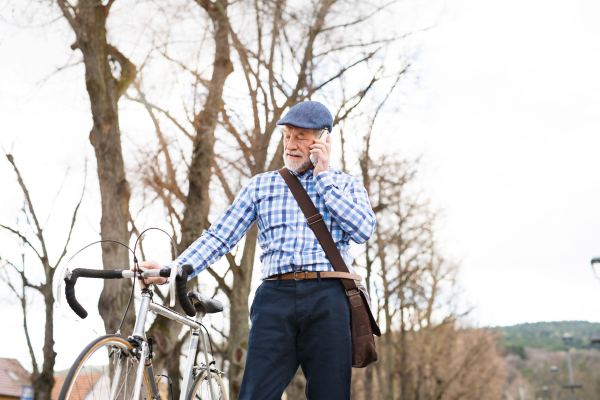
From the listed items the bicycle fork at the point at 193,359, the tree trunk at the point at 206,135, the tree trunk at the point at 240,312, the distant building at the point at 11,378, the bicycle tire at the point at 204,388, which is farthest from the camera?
the distant building at the point at 11,378

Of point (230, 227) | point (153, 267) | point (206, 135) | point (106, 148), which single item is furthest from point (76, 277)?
point (206, 135)

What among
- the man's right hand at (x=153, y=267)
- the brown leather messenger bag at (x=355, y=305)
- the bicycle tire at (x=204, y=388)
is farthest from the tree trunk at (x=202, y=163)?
the brown leather messenger bag at (x=355, y=305)

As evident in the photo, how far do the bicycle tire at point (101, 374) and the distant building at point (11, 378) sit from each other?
13.9 m

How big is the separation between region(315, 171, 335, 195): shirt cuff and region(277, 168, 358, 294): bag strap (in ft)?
0.36

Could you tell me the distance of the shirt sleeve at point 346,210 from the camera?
281 cm

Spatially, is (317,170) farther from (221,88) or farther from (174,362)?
(174,362)

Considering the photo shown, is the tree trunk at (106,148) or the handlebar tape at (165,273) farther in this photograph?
the tree trunk at (106,148)

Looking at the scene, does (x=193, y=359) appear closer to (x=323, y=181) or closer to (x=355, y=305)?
(x=355, y=305)

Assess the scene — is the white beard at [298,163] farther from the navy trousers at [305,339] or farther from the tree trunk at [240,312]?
the tree trunk at [240,312]

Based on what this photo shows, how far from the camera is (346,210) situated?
281cm

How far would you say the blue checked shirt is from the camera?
2.82 m

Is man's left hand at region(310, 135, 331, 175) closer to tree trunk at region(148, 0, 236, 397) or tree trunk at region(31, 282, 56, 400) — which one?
tree trunk at region(148, 0, 236, 397)

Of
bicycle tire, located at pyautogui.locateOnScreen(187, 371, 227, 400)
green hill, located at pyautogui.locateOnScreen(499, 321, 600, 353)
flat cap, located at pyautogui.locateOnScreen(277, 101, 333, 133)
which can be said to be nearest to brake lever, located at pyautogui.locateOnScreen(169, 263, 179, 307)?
flat cap, located at pyautogui.locateOnScreen(277, 101, 333, 133)

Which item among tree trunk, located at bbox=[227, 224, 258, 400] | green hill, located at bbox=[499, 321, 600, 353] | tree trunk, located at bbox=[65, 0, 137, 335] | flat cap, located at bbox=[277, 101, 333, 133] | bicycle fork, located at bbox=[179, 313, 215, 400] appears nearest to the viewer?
flat cap, located at bbox=[277, 101, 333, 133]
